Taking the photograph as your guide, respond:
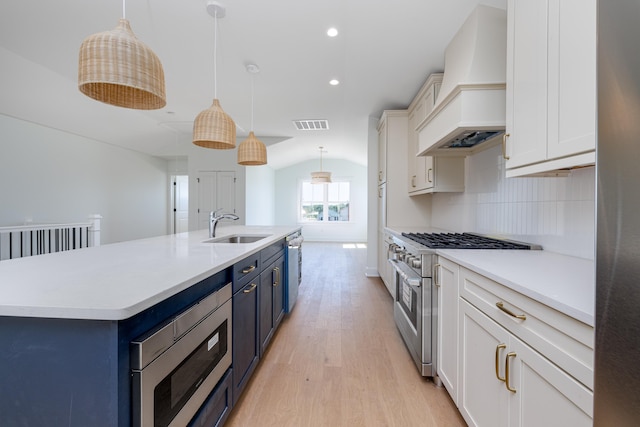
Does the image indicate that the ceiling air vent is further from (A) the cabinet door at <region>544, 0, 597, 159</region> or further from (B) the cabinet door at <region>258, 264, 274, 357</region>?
(A) the cabinet door at <region>544, 0, 597, 159</region>

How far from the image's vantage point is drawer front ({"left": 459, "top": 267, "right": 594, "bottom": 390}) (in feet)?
2.45

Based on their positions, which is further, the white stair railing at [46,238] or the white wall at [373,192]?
the white wall at [373,192]

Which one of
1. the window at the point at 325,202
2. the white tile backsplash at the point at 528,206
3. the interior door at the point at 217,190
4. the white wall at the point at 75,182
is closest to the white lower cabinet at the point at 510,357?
the white tile backsplash at the point at 528,206

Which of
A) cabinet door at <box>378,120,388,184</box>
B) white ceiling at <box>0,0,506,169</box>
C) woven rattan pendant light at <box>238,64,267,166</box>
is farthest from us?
cabinet door at <box>378,120,388,184</box>

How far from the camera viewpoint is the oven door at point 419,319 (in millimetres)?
1842

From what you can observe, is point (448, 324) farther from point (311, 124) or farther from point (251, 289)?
point (311, 124)

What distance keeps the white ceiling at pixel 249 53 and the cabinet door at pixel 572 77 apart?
1.21m

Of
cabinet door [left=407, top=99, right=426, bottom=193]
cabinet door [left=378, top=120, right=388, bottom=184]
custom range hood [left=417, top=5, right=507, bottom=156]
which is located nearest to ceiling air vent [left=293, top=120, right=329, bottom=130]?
cabinet door [left=378, top=120, right=388, bottom=184]

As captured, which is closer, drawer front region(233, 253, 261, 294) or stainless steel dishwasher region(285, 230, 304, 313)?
drawer front region(233, 253, 261, 294)

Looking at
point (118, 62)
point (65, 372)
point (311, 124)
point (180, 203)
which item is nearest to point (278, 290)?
point (65, 372)

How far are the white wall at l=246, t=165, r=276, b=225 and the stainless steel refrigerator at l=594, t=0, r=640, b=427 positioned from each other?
6520 mm

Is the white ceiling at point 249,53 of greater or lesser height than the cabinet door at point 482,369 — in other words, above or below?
above

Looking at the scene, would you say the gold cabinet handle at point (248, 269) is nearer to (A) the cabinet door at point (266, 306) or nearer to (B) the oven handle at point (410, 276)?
Answer: (A) the cabinet door at point (266, 306)

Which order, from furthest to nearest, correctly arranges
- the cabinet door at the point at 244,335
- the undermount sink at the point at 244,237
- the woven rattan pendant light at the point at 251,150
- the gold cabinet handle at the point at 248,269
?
the woven rattan pendant light at the point at 251,150, the undermount sink at the point at 244,237, the gold cabinet handle at the point at 248,269, the cabinet door at the point at 244,335
